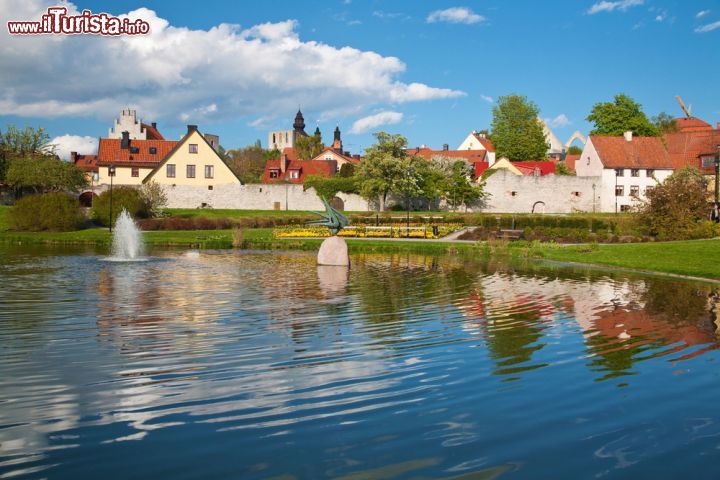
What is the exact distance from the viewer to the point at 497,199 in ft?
232

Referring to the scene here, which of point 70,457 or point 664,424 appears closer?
point 70,457

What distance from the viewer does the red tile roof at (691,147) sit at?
71.9 metres

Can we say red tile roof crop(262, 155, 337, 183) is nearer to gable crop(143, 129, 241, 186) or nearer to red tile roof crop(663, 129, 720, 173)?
gable crop(143, 129, 241, 186)

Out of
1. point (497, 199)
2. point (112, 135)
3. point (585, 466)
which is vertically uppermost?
point (112, 135)

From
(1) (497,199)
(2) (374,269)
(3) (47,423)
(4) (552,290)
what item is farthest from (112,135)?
(3) (47,423)

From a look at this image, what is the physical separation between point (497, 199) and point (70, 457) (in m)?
67.2

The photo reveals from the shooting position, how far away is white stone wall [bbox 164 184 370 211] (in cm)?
6949

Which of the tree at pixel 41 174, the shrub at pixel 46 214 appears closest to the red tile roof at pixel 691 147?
the shrub at pixel 46 214

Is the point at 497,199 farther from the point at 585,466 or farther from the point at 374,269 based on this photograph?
the point at 585,466

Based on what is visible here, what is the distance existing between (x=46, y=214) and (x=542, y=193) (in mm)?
47768

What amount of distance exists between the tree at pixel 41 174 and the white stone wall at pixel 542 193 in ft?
144

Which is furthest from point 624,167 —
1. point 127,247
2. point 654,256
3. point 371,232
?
point 127,247

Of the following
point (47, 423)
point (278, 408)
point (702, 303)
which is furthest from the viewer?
point (702, 303)

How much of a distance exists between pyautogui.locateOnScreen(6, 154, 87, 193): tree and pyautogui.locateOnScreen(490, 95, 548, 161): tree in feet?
214
